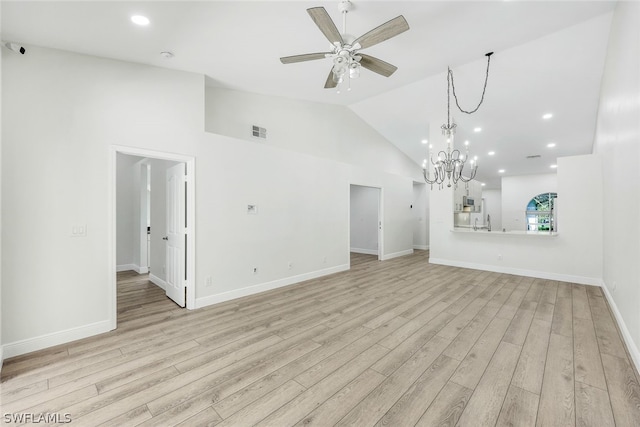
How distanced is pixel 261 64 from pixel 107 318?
3.71 metres

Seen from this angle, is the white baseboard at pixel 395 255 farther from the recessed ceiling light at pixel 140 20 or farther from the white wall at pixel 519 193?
the recessed ceiling light at pixel 140 20

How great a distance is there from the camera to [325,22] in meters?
2.17

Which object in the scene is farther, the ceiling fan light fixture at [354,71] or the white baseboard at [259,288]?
the white baseboard at [259,288]

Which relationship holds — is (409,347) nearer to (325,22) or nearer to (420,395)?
(420,395)

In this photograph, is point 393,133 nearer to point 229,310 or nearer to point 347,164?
point 347,164

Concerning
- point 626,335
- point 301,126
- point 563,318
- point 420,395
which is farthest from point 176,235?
point 626,335

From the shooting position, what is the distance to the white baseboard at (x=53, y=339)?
8.19 ft

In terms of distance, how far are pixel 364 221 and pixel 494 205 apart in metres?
9.72

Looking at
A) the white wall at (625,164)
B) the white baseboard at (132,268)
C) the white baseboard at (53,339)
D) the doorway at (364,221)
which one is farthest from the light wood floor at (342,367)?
the doorway at (364,221)

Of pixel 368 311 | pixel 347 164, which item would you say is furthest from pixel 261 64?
pixel 368 311

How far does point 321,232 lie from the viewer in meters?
5.54

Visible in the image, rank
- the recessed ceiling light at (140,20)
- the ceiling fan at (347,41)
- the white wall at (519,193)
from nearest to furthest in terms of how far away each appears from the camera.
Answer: the ceiling fan at (347,41), the recessed ceiling light at (140,20), the white wall at (519,193)

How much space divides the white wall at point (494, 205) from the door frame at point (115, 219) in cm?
1522

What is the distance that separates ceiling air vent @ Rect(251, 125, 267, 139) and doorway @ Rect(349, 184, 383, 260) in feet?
14.0
